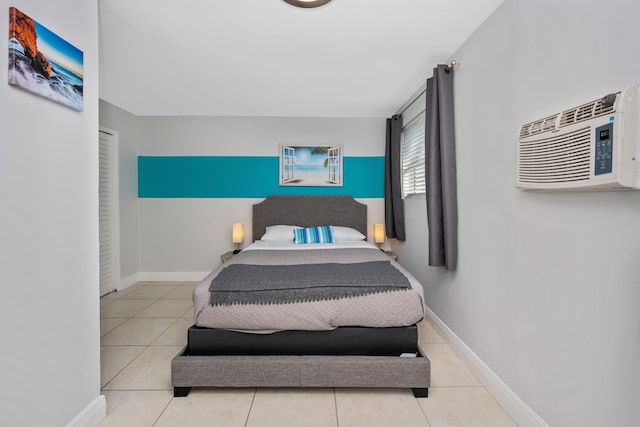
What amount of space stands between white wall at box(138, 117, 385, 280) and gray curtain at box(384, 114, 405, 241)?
0.94 ft

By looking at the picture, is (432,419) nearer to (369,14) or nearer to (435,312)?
(435,312)

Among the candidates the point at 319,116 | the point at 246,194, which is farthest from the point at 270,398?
the point at 319,116

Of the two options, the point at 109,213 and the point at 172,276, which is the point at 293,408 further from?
the point at 109,213

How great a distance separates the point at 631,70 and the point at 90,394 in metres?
2.70

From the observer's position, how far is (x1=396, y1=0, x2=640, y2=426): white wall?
112 cm

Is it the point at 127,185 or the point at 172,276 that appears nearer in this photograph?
the point at 127,185

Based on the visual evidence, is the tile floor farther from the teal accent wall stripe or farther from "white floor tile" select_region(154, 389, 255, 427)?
the teal accent wall stripe

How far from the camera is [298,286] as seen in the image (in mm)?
1971

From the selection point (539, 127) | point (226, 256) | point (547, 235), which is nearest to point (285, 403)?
point (547, 235)

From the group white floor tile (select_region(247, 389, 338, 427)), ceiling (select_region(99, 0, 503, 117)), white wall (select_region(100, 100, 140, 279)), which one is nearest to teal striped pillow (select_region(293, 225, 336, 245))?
ceiling (select_region(99, 0, 503, 117))

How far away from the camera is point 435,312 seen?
2.89 m

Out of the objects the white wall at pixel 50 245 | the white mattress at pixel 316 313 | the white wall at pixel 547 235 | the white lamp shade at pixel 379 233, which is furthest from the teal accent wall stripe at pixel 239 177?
the white wall at pixel 50 245

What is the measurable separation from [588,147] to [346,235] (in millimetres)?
2850

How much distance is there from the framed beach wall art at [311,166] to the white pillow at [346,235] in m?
0.72
